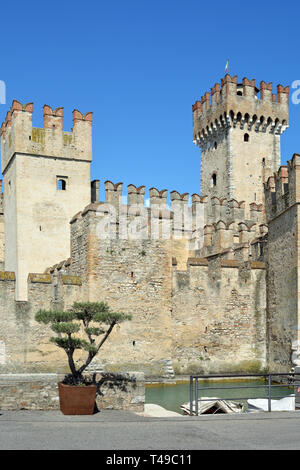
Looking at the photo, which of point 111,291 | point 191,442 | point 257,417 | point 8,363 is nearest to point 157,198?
point 111,291

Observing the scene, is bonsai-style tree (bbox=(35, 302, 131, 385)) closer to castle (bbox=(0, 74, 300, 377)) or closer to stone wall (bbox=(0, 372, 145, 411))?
stone wall (bbox=(0, 372, 145, 411))

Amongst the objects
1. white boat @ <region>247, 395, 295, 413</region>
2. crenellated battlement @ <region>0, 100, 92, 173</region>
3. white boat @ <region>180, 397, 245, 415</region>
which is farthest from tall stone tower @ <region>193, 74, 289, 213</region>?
white boat @ <region>247, 395, 295, 413</region>

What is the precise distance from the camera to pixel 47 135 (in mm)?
26328

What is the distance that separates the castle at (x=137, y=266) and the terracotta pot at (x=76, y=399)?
8.49 m

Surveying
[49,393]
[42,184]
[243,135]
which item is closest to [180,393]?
[49,393]

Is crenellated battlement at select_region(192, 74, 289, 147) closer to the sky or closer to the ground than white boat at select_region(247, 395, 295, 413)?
closer to the sky

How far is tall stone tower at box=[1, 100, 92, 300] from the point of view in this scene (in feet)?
84.6

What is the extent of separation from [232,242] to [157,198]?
4.08 m

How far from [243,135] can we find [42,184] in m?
19.4

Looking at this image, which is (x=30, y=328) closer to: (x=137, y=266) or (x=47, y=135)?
(x=137, y=266)

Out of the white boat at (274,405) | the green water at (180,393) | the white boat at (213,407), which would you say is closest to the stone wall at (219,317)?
the green water at (180,393)

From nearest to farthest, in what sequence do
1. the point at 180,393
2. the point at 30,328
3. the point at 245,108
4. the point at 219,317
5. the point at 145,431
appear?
the point at 145,431, the point at 180,393, the point at 30,328, the point at 219,317, the point at 245,108

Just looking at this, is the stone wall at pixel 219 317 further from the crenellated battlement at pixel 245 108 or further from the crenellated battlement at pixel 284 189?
the crenellated battlement at pixel 245 108

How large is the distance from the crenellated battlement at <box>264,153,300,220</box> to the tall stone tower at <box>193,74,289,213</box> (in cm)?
1619
